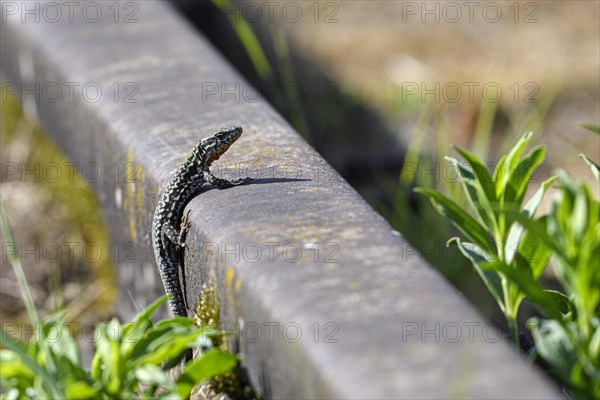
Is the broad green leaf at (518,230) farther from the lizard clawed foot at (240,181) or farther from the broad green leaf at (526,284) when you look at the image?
the lizard clawed foot at (240,181)

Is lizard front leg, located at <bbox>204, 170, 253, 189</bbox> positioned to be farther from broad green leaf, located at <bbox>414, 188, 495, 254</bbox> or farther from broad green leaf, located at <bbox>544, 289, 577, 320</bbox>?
broad green leaf, located at <bbox>544, 289, 577, 320</bbox>

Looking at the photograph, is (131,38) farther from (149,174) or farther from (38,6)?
(149,174)

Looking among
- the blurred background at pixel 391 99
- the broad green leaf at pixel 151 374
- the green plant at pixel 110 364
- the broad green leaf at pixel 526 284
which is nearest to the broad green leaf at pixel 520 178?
the broad green leaf at pixel 526 284

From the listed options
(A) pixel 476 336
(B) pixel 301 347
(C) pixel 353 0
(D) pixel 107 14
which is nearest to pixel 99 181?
(D) pixel 107 14

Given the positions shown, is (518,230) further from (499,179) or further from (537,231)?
(537,231)

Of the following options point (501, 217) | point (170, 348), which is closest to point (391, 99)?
point (501, 217)

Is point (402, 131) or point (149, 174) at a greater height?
point (149, 174)

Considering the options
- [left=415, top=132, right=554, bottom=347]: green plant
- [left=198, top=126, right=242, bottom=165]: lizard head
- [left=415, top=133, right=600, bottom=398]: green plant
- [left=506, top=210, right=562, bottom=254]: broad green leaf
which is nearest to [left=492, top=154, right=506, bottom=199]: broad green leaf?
[left=415, top=132, right=554, bottom=347]: green plant
